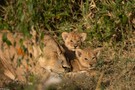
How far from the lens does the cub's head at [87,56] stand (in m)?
8.95

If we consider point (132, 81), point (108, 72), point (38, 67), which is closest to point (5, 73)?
point (38, 67)

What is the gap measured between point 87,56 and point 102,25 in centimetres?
72

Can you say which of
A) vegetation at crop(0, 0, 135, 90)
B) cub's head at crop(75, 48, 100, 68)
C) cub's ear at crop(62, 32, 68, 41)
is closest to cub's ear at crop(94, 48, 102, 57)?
cub's head at crop(75, 48, 100, 68)

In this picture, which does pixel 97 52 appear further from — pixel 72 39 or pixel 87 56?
pixel 72 39

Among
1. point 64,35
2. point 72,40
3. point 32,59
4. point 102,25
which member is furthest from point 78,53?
point 32,59

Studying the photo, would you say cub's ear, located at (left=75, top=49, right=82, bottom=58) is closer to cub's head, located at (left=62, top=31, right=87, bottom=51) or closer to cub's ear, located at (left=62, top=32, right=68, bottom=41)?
cub's head, located at (left=62, top=31, right=87, bottom=51)

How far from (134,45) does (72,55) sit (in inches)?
47.7

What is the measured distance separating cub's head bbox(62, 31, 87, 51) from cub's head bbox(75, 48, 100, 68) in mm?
135

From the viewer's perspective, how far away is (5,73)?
8.30 meters

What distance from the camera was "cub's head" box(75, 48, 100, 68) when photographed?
8.95 metres

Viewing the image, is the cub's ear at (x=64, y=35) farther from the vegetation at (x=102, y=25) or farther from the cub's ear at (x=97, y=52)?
the cub's ear at (x=97, y=52)

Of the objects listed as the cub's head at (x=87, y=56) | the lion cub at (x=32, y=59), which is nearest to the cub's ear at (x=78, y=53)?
the cub's head at (x=87, y=56)

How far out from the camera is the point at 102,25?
30.5 feet

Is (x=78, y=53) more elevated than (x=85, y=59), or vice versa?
(x=78, y=53)
